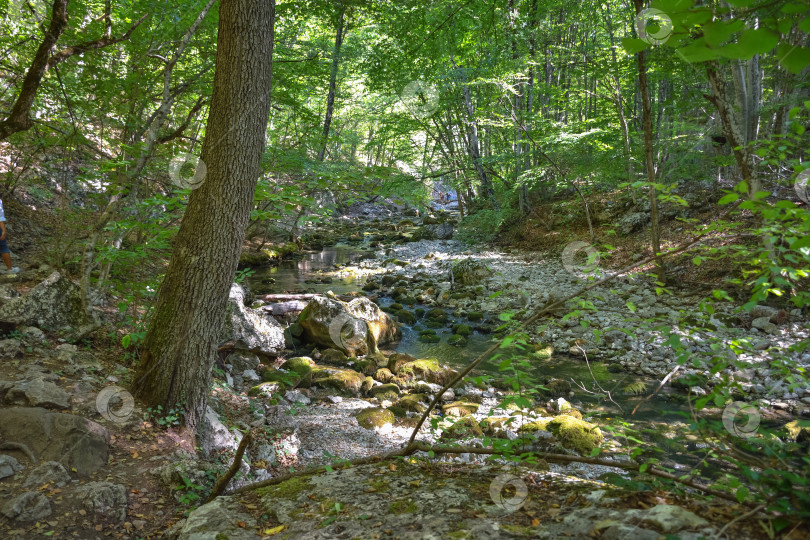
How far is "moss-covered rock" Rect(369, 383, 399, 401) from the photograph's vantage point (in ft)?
20.5

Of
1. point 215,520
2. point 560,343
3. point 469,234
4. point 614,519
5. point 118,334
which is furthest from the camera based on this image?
point 469,234

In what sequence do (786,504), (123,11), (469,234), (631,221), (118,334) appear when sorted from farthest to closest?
(469,234)
(631,221)
(123,11)
(118,334)
(786,504)

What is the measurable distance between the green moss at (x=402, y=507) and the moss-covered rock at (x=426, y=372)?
4641 millimetres

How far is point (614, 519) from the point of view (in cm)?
158

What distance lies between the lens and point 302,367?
677 centimetres

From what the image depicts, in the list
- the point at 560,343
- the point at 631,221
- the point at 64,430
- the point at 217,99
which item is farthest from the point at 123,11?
the point at 631,221

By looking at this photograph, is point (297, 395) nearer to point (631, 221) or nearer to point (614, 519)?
point (614, 519)

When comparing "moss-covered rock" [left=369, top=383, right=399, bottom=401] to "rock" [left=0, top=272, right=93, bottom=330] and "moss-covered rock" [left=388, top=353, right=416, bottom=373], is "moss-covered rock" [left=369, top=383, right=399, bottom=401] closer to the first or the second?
"moss-covered rock" [left=388, top=353, right=416, bottom=373]

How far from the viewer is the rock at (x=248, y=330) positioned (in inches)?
260

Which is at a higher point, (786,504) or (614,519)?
(786,504)

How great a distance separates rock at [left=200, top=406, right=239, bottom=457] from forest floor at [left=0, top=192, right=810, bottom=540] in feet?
0.44

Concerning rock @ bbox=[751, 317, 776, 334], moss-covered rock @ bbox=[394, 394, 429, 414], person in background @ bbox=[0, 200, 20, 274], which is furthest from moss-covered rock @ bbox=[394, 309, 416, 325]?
person in background @ bbox=[0, 200, 20, 274]

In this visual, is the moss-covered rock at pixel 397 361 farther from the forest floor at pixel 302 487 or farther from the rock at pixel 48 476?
the rock at pixel 48 476

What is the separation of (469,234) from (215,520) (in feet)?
53.2
